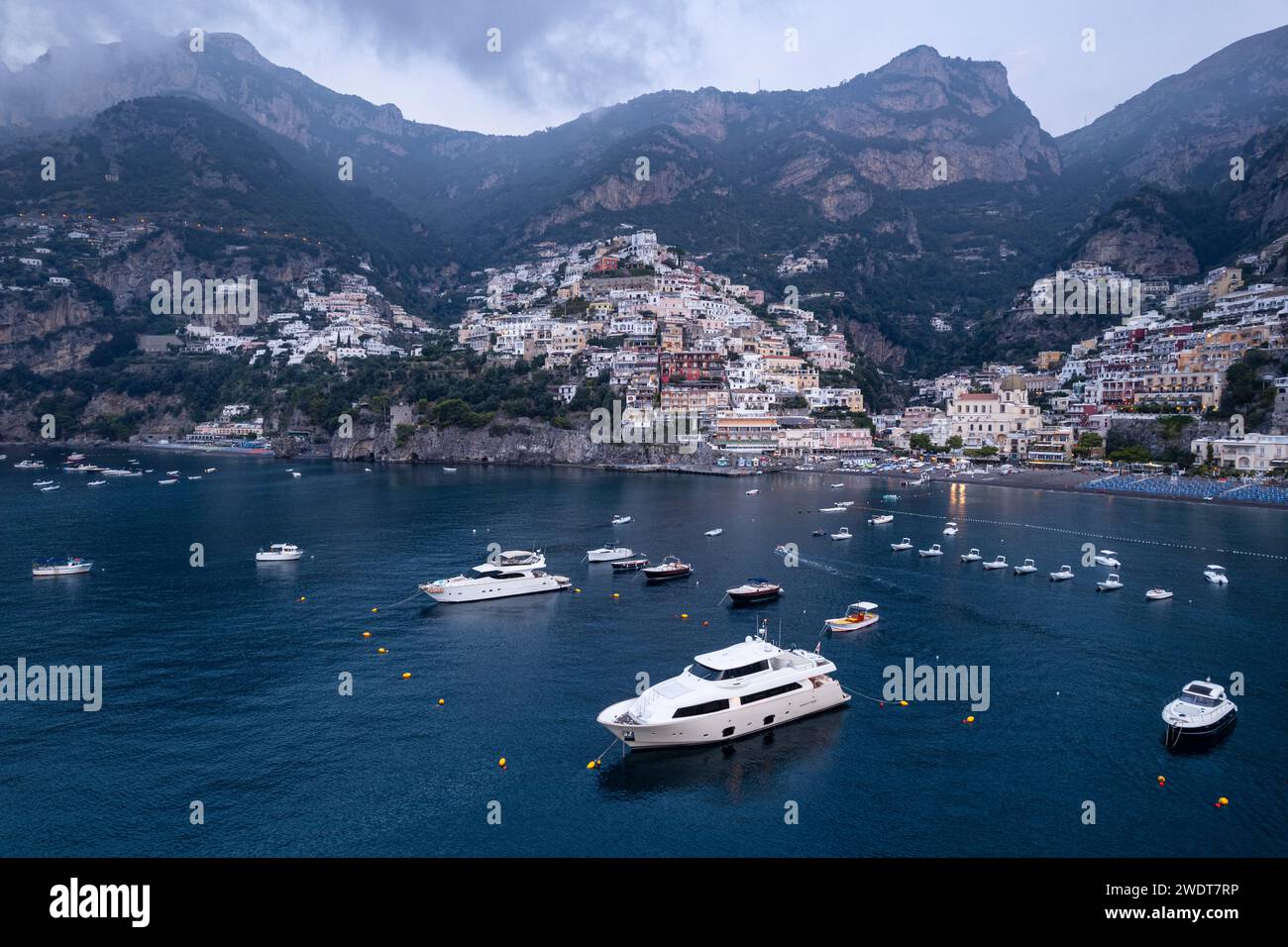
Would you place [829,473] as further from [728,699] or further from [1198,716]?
[728,699]

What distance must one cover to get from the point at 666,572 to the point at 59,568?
3297 cm

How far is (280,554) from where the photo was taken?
4822 centimetres

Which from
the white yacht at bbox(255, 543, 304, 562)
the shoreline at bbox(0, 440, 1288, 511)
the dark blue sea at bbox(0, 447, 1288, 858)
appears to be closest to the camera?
the dark blue sea at bbox(0, 447, 1288, 858)

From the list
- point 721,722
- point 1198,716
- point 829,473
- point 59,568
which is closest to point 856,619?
point 721,722

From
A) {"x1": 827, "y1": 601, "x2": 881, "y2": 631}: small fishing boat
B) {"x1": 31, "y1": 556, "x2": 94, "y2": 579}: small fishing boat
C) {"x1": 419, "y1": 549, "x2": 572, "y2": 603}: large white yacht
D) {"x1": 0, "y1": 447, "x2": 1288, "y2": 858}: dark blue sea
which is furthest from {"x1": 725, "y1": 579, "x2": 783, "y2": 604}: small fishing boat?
{"x1": 31, "y1": 556, "x2": 94, "y2": 579}: small fishing boat

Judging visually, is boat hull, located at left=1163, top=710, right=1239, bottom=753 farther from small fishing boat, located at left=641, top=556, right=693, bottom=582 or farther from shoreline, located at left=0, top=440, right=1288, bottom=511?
shoreline, located at left=0, top=440, right=1288, bottom=511

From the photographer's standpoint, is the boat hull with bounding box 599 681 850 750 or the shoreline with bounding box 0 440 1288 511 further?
the shoreline with bounding box 0 440 1288 511

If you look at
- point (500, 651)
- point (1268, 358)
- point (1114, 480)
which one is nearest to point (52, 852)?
point (500, 651)

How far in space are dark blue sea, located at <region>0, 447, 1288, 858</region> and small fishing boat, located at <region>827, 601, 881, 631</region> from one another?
2.84 ft

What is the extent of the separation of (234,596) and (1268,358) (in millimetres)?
103151

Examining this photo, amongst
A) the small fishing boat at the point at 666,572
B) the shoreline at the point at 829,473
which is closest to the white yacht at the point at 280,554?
the small fishing boat at the point at 666,572

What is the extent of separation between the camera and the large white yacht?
1556 inches

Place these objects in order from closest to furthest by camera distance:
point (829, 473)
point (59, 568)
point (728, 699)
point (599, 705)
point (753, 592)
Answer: point (728, 699) < point (599, 705) < point (753, 592) < point (59, 568) < point (829, 473)

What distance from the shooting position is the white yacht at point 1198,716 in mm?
23344
